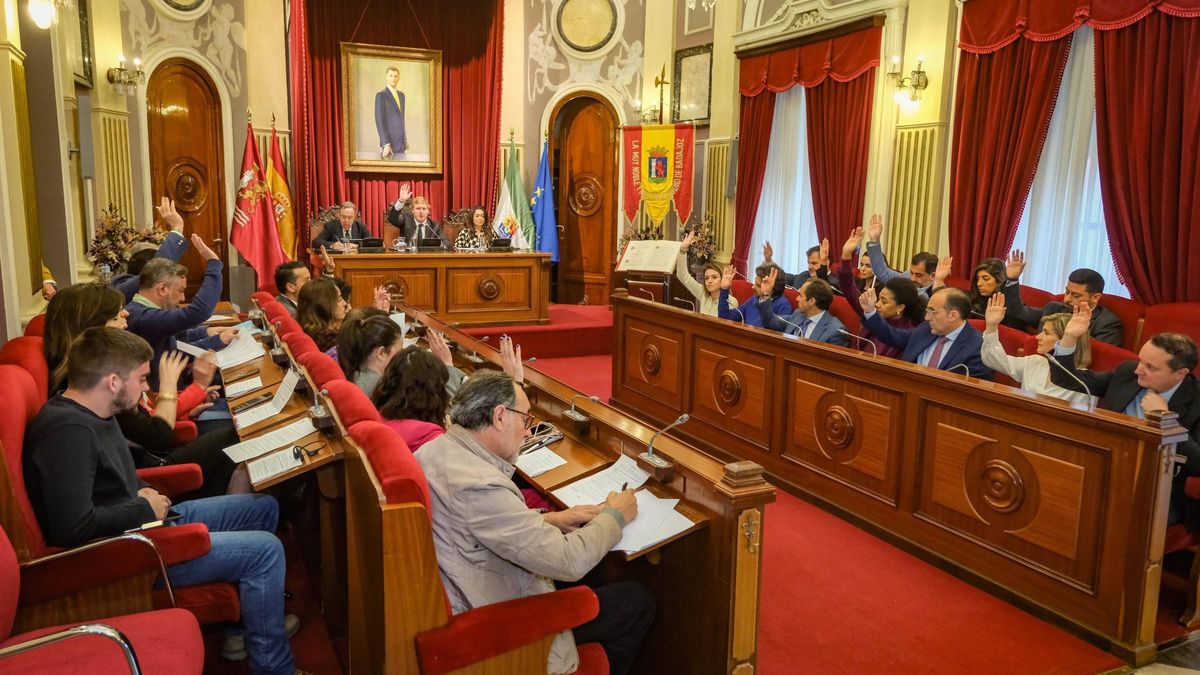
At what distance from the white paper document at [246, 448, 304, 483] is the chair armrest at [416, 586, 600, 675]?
86 centimetres

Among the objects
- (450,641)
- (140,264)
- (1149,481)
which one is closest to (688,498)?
(450,641)

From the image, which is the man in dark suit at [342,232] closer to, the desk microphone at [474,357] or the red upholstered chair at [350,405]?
the desk microphone at [474,357]

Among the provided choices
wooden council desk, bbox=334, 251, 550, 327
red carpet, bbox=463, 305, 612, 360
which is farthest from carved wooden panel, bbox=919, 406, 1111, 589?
wooden council desk, bbox=334, 251, 550, 327

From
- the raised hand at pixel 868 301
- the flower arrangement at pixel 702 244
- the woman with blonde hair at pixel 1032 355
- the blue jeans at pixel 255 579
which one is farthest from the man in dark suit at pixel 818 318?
the flower arrangement at pixel 702 244

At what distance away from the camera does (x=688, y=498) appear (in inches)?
92.0

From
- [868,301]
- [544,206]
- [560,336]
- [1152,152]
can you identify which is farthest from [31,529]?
[544,206]

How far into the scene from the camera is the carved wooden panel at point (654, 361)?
17.6 feet

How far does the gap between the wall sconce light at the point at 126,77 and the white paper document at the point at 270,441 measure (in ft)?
20.0

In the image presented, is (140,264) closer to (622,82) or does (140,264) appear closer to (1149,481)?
(1149,481)

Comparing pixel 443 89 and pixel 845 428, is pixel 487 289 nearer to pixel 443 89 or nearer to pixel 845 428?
pixel 443 89

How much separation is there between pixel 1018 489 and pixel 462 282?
588 centimetres

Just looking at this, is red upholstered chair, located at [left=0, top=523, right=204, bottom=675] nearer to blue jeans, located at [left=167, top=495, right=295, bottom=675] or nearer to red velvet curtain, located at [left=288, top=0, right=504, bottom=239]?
blue jeans, located at [left=167, top=495, right=295, bottom=675]

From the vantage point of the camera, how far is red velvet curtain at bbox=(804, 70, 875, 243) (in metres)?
7.23

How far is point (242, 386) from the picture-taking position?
3693 mm
